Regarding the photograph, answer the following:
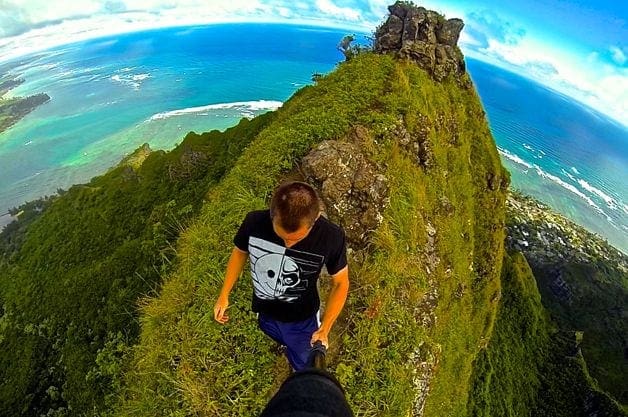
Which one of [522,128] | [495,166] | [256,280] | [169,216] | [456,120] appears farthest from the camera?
[522,128]

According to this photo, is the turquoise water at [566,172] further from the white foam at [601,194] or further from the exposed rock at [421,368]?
the exposed rock at [421,368]

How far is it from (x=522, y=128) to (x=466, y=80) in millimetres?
188250

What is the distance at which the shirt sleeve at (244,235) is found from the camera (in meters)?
3.78

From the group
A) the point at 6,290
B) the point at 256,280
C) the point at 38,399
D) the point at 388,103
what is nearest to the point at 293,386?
the point at 256,280

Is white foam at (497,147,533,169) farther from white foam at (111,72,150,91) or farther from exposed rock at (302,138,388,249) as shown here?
exposed rock at (302,138,388,249)

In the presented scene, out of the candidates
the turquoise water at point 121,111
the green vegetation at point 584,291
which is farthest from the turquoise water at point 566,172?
the turquoise water at point 121,111

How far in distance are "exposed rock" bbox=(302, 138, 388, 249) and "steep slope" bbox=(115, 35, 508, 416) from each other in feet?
0.74

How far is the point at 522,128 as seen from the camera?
595 feet

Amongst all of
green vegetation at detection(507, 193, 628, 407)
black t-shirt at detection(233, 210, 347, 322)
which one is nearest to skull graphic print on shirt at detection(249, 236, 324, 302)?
black t-shirt at detection(233, 210, 347, 322)

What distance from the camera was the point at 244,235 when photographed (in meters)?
3.85

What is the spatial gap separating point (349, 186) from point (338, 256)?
15.6 ft

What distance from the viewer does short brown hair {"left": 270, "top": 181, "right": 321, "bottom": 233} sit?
3105 mm

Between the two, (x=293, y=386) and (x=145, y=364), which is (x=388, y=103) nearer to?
(x=145, y=364)

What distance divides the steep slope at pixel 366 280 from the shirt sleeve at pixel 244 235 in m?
2.99
